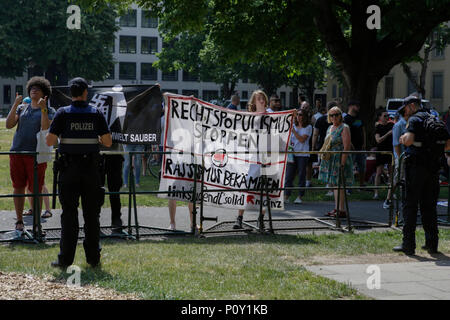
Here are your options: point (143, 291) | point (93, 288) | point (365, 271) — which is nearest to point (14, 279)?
point (93, 288)

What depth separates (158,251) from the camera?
8297 millimetres

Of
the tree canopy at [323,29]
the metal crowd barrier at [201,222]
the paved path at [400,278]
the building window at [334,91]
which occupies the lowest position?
the paved path at [400,278]

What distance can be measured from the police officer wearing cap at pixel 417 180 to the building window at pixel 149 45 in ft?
288

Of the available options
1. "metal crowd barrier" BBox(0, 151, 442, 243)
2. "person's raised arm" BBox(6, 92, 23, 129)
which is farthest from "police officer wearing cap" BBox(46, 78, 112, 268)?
"person's raised arm" BBox(6, 92, 23, 129)

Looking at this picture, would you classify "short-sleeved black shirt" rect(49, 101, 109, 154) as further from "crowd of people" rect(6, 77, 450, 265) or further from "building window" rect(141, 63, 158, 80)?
"building window" rect(141, 63, 158, 80)

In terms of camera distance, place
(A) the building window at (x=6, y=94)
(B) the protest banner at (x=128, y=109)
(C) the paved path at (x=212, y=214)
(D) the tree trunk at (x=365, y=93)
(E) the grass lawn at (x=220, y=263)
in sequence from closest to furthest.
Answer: (E) the grass lawn at (x=220, y=263), (B) the protest banner at (x=128, y=109), (C) the paved path at (x=212, y=214), (D) the tree trunk at (x=365, y=93), (A) the building window at (x=6, y=94)

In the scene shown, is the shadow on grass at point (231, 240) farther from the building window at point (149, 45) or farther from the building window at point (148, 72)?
the building window at point (149, 45)

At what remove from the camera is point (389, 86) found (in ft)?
205

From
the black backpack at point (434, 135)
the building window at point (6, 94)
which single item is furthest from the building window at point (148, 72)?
the black backpack at point (434, 135)

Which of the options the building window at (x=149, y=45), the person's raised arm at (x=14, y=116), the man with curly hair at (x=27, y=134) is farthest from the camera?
the building window at (x=149, y=45)

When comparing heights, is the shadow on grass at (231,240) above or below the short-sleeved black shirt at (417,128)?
below

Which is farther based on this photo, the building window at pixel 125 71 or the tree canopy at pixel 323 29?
the building window at pixel 125 71

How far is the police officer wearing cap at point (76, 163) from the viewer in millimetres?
7273

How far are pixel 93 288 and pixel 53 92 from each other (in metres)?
5.47
